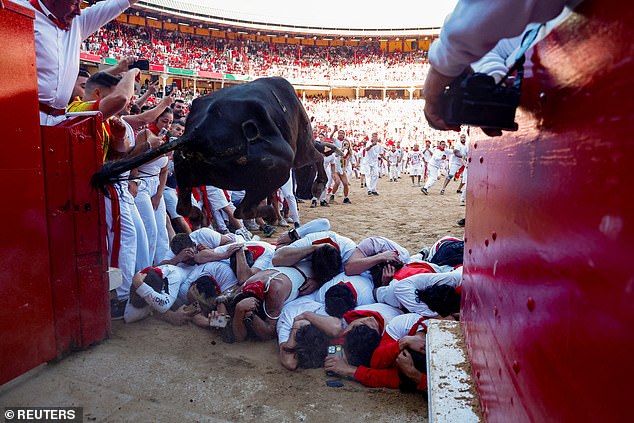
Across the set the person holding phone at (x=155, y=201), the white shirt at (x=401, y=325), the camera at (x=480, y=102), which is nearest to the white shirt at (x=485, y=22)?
the camera at (x=480, y=102)

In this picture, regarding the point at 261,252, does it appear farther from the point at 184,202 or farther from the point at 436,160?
the point at 436,160

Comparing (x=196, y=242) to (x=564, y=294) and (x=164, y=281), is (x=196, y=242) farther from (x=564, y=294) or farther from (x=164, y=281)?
(x=564, y=294)

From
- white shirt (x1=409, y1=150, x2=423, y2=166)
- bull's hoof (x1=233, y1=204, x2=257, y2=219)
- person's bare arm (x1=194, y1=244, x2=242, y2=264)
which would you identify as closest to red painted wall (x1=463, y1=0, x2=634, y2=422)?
bull's hoof (x1=233, y1=204, x2=257, y2=219)

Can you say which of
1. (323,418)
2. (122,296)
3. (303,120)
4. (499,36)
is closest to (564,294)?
(499,36)

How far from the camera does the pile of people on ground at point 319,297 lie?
315cm

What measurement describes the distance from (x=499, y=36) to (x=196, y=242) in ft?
14.2

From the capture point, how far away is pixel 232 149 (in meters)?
2.14

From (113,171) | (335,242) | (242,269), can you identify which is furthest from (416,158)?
(113,171)

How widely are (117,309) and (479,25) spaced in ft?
13.1

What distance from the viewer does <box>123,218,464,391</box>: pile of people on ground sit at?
315 centimetres

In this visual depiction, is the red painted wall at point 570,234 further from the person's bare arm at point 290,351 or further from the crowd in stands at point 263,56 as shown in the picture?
the crowd in stands at point 263,56

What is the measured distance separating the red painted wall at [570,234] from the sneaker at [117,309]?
3464 mm

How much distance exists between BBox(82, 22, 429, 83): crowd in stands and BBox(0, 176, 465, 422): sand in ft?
95.4

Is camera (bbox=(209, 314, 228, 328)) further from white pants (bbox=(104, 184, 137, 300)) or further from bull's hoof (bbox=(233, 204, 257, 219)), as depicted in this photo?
bull's hoof (bbox=(233, 204, 257, 219))
